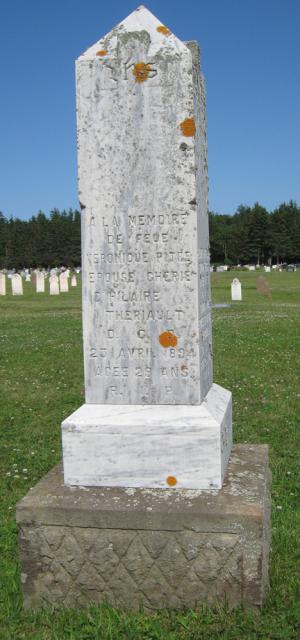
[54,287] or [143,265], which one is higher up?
[143,265]

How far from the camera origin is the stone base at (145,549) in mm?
3469

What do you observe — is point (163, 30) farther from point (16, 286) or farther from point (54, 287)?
point (16, 286)

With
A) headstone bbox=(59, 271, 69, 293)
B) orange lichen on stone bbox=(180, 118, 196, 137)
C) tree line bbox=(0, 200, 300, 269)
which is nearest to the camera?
orange lichen on stone bbox=(180, 118, 196, 137)

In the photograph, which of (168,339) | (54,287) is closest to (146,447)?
(168,339)

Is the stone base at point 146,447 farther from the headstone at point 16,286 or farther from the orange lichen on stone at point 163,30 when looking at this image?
the headstone at point 16,286

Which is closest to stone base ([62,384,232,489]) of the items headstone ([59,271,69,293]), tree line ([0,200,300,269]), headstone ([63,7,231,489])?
headstone ([63,7,231,489])

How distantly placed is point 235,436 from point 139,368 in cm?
369

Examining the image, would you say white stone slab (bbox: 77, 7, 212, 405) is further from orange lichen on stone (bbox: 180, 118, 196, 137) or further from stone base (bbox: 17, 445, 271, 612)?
stone base (bbox: 17, 445, 271, 612)

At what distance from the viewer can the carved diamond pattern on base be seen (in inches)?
138

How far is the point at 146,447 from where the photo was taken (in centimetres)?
382

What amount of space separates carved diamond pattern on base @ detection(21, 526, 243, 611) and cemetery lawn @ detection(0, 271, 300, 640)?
90 mm

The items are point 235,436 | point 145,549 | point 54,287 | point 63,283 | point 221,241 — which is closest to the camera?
point 145,549

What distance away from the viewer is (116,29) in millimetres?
3879

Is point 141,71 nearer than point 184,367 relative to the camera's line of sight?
Yes
